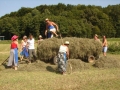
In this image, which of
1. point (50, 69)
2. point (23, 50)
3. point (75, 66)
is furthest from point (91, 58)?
point (23, 50)

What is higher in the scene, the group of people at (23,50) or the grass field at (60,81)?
the group of people at (23,50)

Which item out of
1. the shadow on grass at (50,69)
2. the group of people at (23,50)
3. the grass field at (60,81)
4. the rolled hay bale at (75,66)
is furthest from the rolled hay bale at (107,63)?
the group of people at (23,50)

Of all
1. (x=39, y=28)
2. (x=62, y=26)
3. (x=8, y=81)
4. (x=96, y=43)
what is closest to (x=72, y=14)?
(x=62, y=26)

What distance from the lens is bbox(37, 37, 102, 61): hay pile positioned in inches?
626

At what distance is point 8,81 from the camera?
11.0 metres

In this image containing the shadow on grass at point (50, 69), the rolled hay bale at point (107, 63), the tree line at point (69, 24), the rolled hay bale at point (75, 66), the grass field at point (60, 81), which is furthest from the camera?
the tree line at point (69, 24)

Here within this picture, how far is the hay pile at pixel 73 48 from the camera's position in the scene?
15.9 metres

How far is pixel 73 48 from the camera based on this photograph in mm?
16359

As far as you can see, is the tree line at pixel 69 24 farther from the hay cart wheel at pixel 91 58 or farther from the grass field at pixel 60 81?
the grass field at pixel 60 81

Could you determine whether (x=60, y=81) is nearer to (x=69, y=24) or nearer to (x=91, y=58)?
(x=91, y=58)

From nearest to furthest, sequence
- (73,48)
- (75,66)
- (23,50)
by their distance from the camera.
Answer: (75,66) < (73,48) < (23,50)

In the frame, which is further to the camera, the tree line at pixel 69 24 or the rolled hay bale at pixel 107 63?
the tree line at pixel 69 24

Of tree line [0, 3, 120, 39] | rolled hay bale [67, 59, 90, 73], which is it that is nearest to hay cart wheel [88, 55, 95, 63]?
rolled hay bale [67, 59, 90, 73]

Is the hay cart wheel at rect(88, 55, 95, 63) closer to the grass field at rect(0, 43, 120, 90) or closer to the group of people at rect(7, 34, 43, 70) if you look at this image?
the group of people at rect(7, 34, 43, 70)
